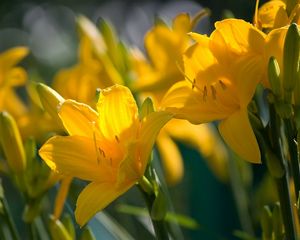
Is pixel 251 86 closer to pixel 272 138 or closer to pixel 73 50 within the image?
pixel 272 138

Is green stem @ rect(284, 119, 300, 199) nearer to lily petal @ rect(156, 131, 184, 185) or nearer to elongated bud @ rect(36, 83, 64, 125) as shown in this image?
elongated bud @ rect(36, 83, 64, 125)

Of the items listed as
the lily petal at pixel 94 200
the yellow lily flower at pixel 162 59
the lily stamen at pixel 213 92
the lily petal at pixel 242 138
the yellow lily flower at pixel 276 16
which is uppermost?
the yellow lily flower at pixel 276 16

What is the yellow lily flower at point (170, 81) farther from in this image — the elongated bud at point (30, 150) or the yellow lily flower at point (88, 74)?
the elongated bud at point (30, 150)

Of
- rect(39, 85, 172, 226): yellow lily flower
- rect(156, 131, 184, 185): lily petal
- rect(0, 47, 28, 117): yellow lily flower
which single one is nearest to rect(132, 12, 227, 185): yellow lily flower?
rect(156, 131, 184, 185): lily petal

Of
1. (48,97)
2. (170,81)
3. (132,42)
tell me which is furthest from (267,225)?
(132,42)

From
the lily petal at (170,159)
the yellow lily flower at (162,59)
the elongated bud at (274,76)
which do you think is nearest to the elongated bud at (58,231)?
the elongated bud at (274,76)

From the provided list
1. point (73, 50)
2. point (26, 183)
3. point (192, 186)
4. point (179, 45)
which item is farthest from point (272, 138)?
point (73, 50)
